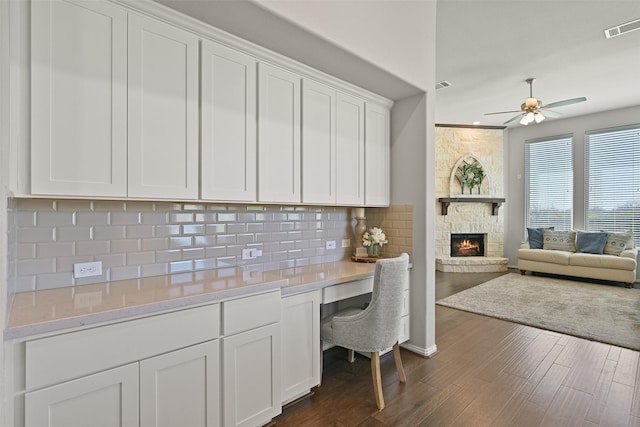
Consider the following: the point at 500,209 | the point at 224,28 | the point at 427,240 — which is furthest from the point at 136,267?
the point at 500,209

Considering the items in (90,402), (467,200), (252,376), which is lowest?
(252,376)

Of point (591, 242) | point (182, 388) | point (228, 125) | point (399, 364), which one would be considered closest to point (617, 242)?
point (591, 242)

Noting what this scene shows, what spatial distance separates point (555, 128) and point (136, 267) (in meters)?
8.54

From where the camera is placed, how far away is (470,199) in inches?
295

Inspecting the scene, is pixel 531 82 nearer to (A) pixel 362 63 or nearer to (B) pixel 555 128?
(B) pixel 555 128

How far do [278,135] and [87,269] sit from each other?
4.81 feet

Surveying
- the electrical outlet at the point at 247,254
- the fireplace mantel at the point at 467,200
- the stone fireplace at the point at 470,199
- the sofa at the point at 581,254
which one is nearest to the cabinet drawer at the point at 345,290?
the electrical outlet at the point at 247,254

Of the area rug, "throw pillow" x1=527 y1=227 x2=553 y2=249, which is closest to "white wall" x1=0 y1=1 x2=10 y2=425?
the area rug

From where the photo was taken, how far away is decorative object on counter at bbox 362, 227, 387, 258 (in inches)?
124

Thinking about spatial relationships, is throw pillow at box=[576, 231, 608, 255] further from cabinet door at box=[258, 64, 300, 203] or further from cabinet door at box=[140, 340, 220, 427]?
cabinet door at box=[140, 340, 220, 427]

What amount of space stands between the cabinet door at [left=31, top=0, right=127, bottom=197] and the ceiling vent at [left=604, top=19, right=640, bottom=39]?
4.81m

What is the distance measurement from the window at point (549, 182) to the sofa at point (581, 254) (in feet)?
1.77

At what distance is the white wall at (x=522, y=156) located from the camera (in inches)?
260

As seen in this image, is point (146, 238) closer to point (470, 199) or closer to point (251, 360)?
point (251, 360)
